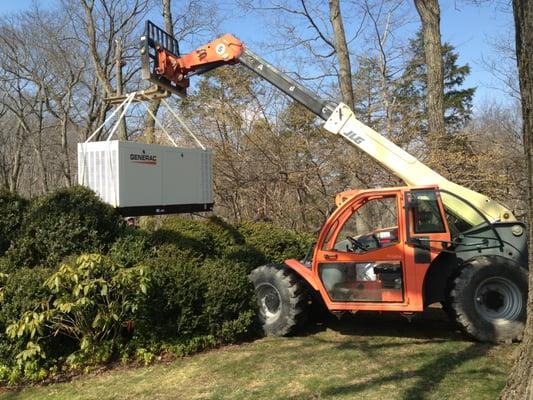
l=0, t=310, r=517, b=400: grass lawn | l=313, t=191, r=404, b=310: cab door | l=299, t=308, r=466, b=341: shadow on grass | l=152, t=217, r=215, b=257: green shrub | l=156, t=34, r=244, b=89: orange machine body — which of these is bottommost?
l=0, t=310, r=517, b=400: grass lawn

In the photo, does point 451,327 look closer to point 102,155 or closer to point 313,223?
point 102,155

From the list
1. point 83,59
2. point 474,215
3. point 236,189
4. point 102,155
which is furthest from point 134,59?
point 474,215

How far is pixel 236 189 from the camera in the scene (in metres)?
14.4

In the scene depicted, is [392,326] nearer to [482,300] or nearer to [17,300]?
[482,300]

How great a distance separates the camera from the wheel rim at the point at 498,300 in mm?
6012

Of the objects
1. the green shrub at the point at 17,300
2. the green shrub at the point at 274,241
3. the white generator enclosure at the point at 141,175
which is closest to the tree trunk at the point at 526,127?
the green shrub at the point at 17,300

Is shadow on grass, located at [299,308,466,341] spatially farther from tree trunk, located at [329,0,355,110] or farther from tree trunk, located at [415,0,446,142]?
tree trunk, located at [329,0,355,110]

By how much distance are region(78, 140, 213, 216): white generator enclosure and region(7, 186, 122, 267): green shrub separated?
0.22 meters

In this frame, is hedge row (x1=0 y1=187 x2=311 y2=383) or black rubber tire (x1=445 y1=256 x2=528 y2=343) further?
black rubber tire (x1=445 y1=256 x2=528 y2=343)

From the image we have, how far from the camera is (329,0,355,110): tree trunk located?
13578 millimetres

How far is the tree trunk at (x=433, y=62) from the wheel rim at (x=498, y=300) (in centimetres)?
667

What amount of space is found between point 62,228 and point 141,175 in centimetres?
131

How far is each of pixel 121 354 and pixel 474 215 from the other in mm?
4694

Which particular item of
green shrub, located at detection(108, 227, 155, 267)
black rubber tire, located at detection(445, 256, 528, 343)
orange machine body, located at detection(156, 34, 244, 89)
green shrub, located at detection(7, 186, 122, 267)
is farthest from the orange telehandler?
orange machine body, located at detection(156, 34, 244, 89)
